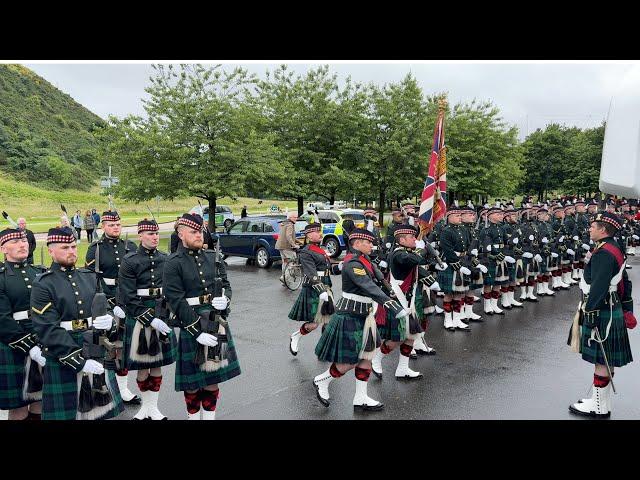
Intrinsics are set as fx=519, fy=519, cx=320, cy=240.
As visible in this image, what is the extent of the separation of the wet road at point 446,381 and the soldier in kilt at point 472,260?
1.32 feet

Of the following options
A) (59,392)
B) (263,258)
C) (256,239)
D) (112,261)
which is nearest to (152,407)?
(59,392)

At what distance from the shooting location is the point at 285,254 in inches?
570

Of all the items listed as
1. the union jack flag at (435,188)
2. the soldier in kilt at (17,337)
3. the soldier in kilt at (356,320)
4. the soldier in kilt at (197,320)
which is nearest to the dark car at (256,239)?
the union jack flag at (435,188)

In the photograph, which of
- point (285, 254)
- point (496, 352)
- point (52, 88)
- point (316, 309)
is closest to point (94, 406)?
point (316, 309)

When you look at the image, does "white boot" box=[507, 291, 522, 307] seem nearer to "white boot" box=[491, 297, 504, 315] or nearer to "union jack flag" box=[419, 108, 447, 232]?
"white boot" box=[491, 297, 504, 315]

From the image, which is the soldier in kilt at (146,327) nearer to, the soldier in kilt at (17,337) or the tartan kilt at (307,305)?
the soldier in kilt at (17,337)

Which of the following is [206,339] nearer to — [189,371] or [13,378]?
[189,371]

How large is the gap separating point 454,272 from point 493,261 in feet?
5.10

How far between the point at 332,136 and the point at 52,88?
72.5 metres

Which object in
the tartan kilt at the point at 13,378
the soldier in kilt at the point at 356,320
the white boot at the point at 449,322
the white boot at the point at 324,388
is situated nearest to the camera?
the tartan kilt at the point at 13,378

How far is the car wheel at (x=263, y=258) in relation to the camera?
1730 cm

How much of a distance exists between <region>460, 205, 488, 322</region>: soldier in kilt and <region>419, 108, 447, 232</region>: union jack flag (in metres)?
0.51

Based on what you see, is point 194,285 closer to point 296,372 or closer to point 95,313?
point 95,313

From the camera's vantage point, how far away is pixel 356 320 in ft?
19.0
